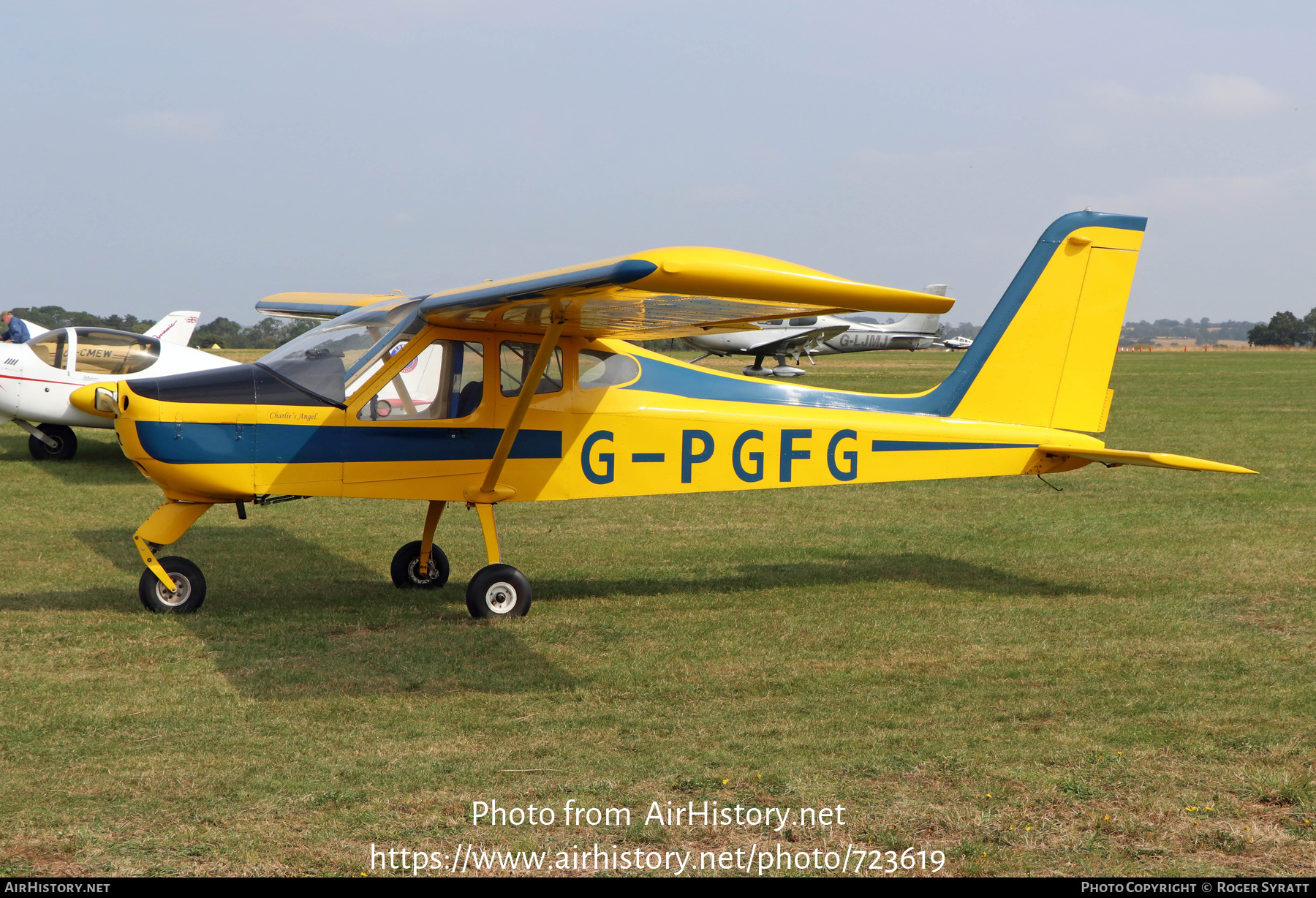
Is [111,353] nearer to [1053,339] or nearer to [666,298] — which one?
[666,298]

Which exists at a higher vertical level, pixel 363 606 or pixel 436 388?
pixel 436 388

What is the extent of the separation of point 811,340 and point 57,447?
95.0 feet

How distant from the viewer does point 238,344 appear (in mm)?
77250

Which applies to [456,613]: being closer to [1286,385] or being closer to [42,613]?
[42,613]

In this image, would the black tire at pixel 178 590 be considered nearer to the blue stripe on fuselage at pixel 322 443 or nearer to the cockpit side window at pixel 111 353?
the blue stripe on fuselage at pixel 322 443

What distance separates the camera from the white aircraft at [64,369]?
48.3 feet

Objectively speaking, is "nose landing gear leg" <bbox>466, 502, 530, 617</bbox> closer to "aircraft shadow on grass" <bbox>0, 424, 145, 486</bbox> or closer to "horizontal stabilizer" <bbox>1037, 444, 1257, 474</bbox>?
"horizontal stabilizer" <bbox>1037, 444, 1257, 474</bbox>

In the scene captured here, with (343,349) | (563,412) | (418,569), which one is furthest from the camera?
(418,569)

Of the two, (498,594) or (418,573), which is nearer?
(498,594)

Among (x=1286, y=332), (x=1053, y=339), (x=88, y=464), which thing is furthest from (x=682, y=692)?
(x=1286, y=332)

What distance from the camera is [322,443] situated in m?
7.04
